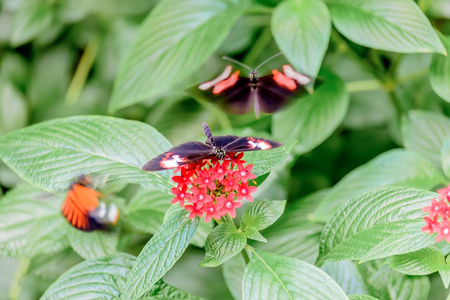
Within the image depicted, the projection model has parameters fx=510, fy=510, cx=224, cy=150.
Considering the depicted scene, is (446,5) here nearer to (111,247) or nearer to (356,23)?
(356,23)

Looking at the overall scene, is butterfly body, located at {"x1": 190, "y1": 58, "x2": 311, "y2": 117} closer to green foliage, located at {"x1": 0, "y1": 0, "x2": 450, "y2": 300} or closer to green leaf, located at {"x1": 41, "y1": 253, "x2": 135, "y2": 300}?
green foliage, located at {"x1": 0, "y1": 0, "x2": 450, "y2": 300}

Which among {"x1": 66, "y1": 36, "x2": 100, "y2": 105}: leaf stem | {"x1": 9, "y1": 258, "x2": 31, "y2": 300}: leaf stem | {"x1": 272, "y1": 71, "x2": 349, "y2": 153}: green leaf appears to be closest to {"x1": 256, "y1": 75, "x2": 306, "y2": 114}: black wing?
{"x1": 272, "y1": 71, "x2": 349, "y2": 153}: green leaf

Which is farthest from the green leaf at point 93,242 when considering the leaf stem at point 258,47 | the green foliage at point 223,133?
the leaf stem at point 258,47

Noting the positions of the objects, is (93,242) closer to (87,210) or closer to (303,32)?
(87,210)

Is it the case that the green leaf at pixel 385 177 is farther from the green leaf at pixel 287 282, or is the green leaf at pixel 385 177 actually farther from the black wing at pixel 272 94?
the green leaf at pixel 287 282

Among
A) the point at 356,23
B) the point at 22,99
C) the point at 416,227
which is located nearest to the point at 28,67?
the point at 22,99

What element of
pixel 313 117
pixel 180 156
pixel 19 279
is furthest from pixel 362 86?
pixel 19 279

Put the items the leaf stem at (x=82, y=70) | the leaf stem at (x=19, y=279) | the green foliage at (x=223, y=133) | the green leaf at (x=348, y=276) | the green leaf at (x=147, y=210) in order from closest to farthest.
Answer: the green foliage at (x=223, y=133), the green leaf at (x=348, y=276), the green leaf at (x=147, y=210), the leaf stem at (x=19, y=279), the leaf stem at (x=82, y=70)
